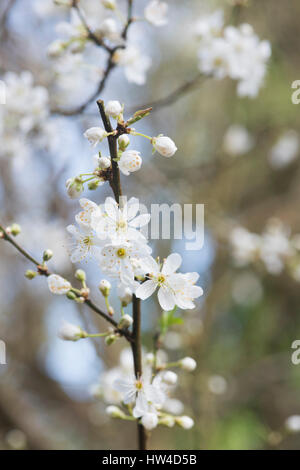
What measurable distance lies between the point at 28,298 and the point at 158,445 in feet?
4.93

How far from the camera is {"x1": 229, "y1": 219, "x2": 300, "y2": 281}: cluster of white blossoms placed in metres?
2.15

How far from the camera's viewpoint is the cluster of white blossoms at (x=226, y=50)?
5.68 feet

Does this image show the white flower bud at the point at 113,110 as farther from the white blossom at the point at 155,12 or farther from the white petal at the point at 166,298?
the white blossom at the point at 155,12

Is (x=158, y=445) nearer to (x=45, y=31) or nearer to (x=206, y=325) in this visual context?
(x=206, y=325)

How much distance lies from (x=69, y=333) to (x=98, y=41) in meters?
1.06

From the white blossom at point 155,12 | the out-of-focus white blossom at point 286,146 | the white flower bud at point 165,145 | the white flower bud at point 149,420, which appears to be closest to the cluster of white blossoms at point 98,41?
the white blossom at point 155,12

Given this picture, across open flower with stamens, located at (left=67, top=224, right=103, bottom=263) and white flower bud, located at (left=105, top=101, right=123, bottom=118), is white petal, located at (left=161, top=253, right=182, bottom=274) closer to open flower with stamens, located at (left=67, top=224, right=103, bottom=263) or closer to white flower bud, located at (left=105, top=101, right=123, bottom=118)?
open flower with stamens, located at (left=67, top=224, right=103, bottom=263)

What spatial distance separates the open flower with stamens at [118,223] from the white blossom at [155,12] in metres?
1.06

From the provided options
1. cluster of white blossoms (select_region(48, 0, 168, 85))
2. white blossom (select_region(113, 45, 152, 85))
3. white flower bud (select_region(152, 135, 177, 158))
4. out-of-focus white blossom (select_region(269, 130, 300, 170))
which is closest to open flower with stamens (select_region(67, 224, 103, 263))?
white flower bud (select_region(152, 135, 177, 158))

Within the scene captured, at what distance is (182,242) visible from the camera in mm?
2666

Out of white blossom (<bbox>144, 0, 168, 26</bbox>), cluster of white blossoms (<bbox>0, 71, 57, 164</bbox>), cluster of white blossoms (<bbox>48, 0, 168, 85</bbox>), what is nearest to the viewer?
cluster of white blossoms (<bbox>48, 0, 168, 85</bbox>)

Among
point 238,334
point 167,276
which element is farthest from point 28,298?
point 167,276

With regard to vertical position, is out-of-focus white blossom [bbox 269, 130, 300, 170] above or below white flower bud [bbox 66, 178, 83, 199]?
above

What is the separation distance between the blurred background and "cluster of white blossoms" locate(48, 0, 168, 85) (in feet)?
0.21
